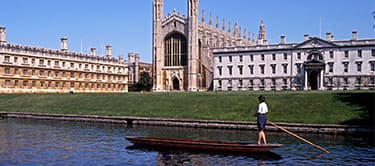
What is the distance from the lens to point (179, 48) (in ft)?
334

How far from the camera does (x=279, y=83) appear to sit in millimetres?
85750

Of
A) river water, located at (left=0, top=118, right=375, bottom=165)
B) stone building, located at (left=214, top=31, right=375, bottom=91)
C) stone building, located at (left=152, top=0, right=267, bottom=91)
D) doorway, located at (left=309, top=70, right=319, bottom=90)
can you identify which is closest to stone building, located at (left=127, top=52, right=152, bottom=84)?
stone building, located at (left=152, top=0, right=267, bottom=91)

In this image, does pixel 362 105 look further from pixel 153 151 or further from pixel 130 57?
pixel 130 57

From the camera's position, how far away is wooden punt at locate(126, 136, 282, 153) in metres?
22.3

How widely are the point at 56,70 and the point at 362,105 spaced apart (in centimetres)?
6512

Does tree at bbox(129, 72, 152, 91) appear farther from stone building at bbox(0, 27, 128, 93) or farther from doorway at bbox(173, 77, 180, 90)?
doorway at bbox(173, 77, 180, 90)

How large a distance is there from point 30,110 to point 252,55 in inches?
1853

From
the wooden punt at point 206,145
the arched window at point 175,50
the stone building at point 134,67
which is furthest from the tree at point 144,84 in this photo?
the wooden punt at point 206,145

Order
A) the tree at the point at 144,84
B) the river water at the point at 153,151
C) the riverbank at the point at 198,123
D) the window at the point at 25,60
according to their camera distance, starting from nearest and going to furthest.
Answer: the river water at the point at 153,151, the riverbank at the point at 198,123, the window at the point at 25,60, the tree at the point at 144,84

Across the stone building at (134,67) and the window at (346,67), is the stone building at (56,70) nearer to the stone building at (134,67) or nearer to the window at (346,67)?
the stone building at (134,67)

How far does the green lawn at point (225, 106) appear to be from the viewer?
36747mm

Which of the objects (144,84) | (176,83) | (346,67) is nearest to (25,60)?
(176,83)

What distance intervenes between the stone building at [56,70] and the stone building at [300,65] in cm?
2672

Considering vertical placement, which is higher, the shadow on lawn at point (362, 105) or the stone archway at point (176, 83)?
the stone archway at point (176, 83)
